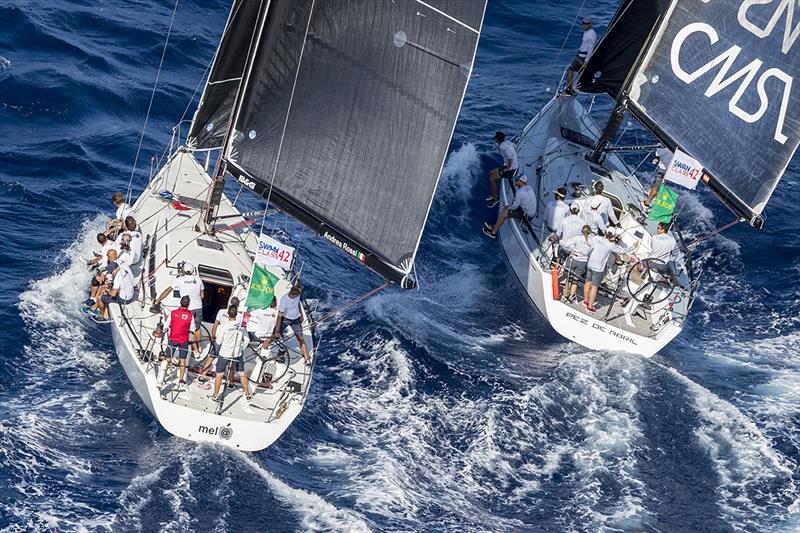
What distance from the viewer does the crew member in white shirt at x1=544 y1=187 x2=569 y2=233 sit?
26.4 m

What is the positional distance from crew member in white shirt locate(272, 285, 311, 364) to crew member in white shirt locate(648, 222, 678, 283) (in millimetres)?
8575

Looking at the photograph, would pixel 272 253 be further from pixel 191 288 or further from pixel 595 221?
pixel 595 221

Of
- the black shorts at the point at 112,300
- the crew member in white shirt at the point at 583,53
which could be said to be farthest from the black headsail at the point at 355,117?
the crew member in white shirt at the point at 583,53

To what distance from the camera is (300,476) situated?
19953 millimetres

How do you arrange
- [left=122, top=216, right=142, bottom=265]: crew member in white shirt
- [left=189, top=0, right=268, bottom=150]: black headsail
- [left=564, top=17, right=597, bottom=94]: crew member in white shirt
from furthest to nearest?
[left=564, top=17, right=597, bottom=94]: crew member in white shirt → [left=189, top=0, right=268, bottom=150]: black headsail → [left=122, top=216, right=142, bottom=265]: crew member in white shirt

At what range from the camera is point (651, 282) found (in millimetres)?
25109

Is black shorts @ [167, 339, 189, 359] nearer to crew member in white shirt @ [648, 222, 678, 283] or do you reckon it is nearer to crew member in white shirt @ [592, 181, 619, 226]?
crew member in white shirt @ [592, 181, 619, 226]

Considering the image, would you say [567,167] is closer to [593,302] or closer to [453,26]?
[593,302]

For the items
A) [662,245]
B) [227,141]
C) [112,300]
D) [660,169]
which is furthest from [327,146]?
[660,169]

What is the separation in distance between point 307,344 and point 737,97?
1105cm

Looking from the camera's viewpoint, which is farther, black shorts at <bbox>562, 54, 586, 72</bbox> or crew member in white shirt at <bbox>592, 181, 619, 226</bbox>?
black shorts at <bbox>562, 54, 586, 72</bbox>

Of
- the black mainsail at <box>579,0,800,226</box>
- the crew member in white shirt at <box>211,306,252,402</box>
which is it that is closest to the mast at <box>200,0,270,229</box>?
the crew member in white shirt at <box>211,306,252,402</box>

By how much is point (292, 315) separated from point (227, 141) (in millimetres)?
3254

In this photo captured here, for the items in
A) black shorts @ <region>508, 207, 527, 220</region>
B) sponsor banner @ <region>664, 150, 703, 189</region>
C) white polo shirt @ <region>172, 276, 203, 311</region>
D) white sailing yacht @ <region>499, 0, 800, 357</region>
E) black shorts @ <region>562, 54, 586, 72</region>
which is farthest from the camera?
black shorts @ <region>562, 54, 586, 72</region>
